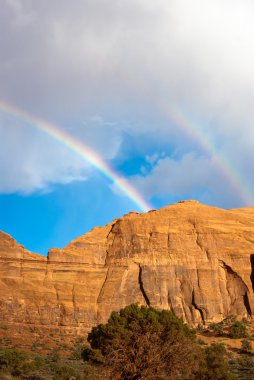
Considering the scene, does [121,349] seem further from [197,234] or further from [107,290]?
[197,234]

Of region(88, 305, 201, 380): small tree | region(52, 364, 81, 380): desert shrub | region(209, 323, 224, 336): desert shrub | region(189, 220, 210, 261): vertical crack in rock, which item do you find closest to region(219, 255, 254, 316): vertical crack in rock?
region(189, 220, 210, 261): vertical crack in rock

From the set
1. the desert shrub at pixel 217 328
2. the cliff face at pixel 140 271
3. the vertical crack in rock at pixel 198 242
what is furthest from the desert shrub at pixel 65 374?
the vertical crack in rock at pixel 198 242

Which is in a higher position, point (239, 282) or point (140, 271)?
point (140, 271)

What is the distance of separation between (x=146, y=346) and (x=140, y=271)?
48050 mm

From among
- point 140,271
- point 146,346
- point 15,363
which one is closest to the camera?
point 146,346

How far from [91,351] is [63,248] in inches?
1797

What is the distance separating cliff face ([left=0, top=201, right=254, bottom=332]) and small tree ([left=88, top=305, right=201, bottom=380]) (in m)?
38.4

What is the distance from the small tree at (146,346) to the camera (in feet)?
85.3

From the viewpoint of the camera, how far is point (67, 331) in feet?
218

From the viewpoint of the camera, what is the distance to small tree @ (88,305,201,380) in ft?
85.3

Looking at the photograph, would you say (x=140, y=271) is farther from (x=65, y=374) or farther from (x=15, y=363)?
(x=65, y=374)

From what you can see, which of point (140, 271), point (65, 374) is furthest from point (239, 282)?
point (65, 374)

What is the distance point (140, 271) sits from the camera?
74.5 metres

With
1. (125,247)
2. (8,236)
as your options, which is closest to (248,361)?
(125,247)
